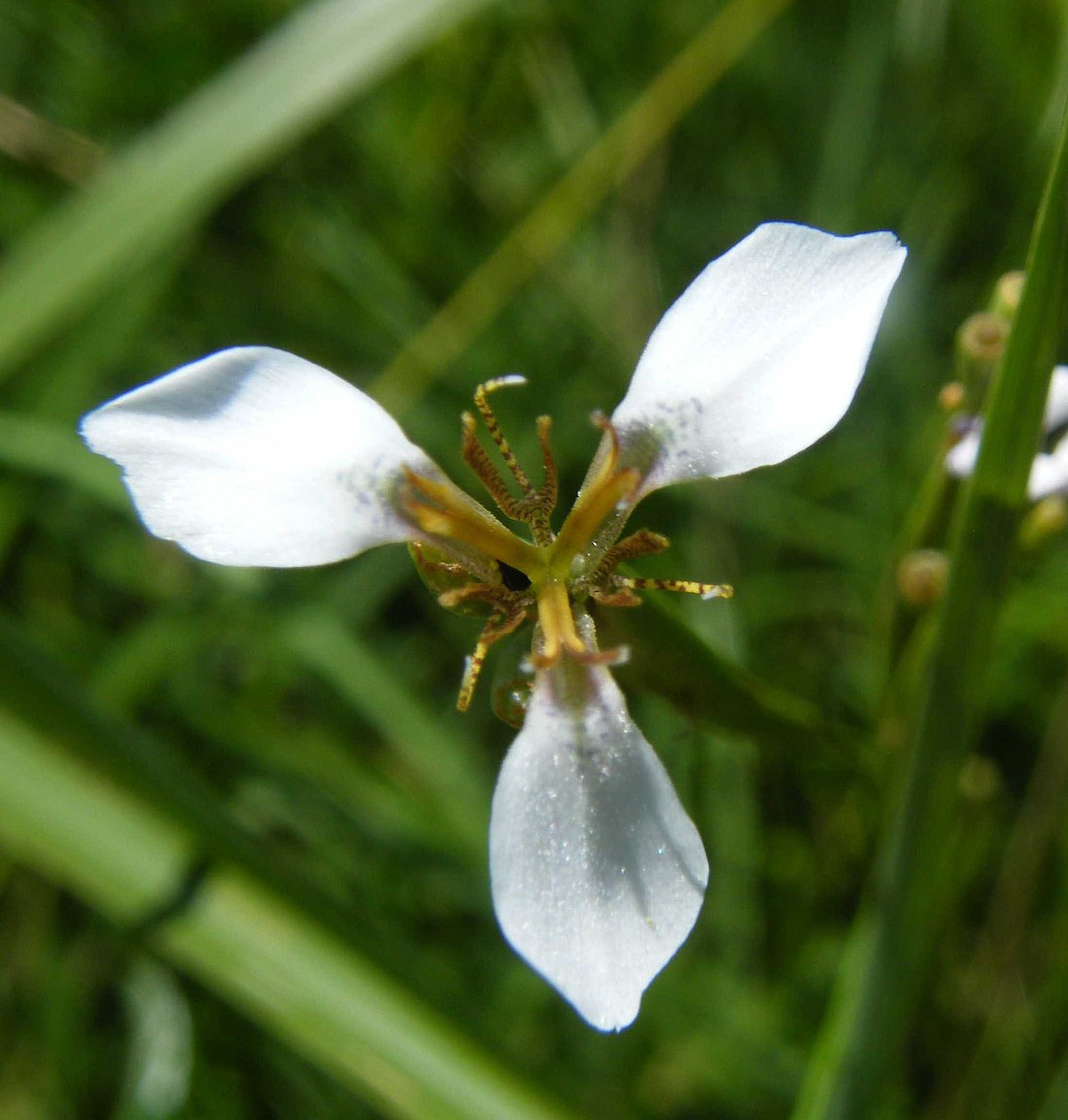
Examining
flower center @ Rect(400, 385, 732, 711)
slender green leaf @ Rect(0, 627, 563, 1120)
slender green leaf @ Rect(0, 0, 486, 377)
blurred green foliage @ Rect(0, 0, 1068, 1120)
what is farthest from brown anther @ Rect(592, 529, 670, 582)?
slender green leaf @ Rect(0, 0, 486, 377)

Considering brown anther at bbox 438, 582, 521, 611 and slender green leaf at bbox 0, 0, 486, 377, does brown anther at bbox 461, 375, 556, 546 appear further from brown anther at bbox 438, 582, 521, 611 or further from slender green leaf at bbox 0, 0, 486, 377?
slender green leaf at bbox 0, 0, 486, 377

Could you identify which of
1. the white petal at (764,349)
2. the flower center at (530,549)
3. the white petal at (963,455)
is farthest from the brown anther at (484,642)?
the white petal at (963,455)

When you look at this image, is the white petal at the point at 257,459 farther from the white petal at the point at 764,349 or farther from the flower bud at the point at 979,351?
the flower bud at the point at 979,351

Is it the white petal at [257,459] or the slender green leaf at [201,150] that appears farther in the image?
the slender green leaf at [201,150]

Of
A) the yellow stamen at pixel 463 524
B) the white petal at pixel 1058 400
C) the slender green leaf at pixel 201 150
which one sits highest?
the slender green leaf at pixel 201 150

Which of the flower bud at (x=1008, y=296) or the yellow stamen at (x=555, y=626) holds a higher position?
the flower bud at (x=1008, y=296)

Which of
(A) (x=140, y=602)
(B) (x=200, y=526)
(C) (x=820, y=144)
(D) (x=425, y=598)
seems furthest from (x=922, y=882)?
(C) (x=820, y=144)

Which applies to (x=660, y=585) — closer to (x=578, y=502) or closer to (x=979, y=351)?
(x=578, y=502)

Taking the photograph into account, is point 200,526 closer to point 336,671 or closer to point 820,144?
point 336,671
